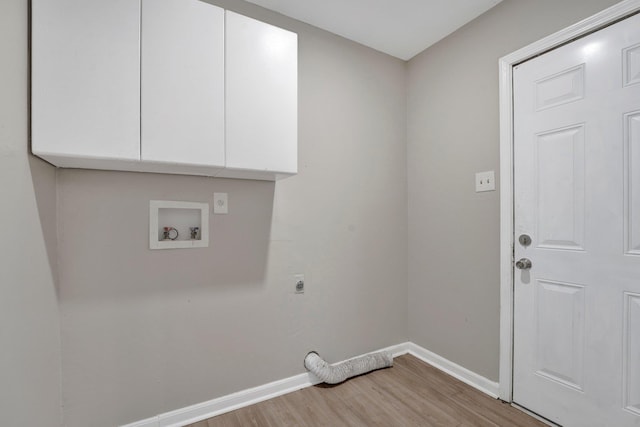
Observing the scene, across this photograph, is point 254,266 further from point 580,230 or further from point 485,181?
point 580,230

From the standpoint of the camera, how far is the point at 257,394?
1.83 meters

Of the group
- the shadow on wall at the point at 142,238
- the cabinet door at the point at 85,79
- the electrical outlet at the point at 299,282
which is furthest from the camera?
the electrical outlet at the point at 299,282

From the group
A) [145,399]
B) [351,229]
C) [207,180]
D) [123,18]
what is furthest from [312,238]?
[123,18]

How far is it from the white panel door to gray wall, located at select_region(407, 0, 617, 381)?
6.4 inches

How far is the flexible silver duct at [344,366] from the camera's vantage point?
6.40 ft

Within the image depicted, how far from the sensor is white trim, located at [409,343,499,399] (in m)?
1.89

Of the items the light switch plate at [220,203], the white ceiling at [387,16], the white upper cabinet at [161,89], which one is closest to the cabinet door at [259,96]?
the white upper cabinet at [161,89]

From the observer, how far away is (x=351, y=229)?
7.38ft

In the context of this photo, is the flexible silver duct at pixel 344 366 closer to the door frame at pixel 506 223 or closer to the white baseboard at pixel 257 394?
the white baseboard at pixel 257 394

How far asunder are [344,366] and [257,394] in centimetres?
61

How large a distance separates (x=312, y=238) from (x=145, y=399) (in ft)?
4.31

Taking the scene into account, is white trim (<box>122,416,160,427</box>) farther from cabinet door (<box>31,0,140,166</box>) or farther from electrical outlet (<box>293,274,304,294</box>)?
cabinet door (<box>31,0,140,166</box>)

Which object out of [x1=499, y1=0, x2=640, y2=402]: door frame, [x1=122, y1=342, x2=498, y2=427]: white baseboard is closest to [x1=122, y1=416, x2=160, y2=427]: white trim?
[x1=122, y1=342, x2=498, y2=427]: white baseboard

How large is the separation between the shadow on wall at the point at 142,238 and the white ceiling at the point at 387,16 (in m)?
1.18
